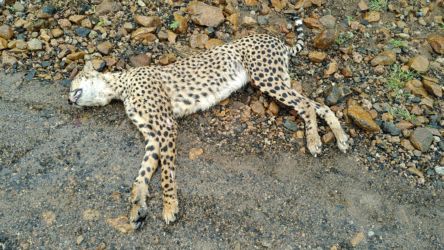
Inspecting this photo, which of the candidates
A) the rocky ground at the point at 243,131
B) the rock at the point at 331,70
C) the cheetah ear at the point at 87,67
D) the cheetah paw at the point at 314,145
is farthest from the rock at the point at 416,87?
the cheetah ear at the point at 87,67

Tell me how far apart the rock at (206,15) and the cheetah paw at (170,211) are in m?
2.83

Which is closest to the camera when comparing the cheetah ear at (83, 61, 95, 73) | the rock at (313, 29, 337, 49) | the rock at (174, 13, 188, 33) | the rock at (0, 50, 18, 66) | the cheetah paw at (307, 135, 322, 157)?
the cheetah paw at (307, 135, 322, 157)

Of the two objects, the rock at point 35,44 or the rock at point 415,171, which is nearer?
the rock at point 415,171

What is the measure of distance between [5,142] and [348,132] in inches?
159

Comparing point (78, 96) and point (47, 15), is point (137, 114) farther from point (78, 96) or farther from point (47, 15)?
point (47, 15)

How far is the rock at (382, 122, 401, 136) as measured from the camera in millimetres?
5777

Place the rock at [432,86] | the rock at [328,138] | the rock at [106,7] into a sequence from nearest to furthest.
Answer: the rock at [328,138], the rock at [432,86], the rock at [106,7]

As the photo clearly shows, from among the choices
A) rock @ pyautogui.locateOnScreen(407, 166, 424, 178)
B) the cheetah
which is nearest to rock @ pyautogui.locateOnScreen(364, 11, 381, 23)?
the cheetah

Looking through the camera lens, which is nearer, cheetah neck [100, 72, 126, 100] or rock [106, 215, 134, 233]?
rock [106, 215, 134, 233]

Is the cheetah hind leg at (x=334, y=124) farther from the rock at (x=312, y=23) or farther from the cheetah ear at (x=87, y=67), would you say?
the cheetah ear at (x=87, y=67)

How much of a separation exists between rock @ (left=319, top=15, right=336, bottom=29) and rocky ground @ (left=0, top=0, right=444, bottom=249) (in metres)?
0.02

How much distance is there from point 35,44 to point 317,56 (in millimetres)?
3783

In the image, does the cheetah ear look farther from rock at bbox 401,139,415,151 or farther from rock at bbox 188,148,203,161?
rock at bbox 401,139,415,151

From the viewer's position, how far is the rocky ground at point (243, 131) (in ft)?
16.2
